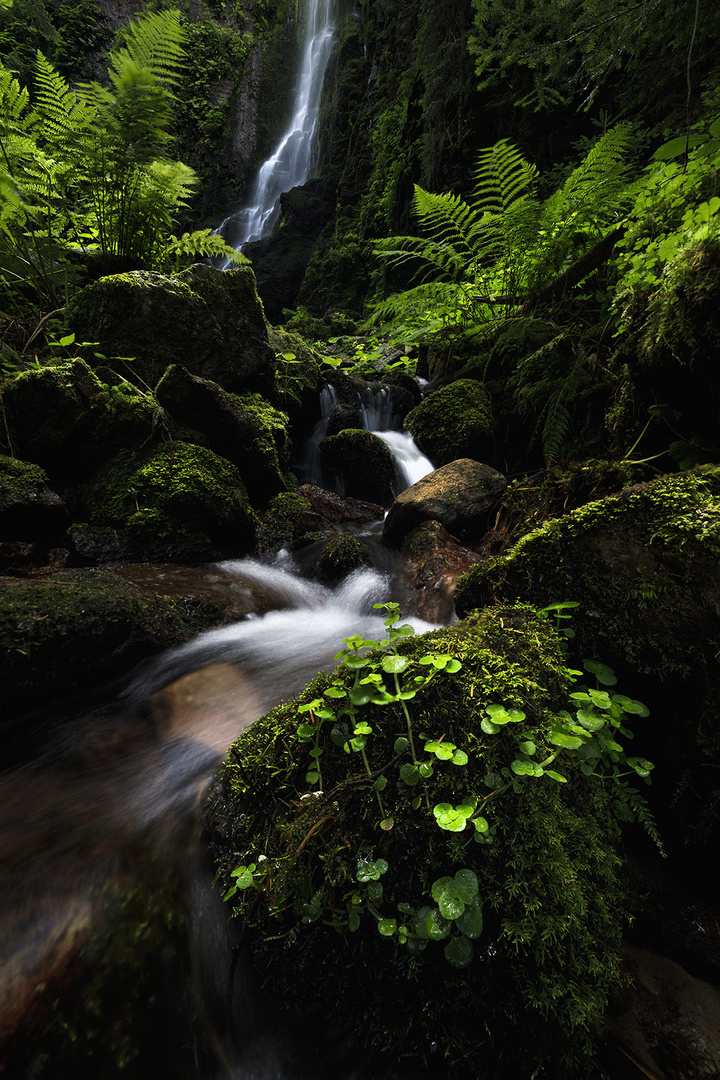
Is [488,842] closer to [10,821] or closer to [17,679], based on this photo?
[10,821]

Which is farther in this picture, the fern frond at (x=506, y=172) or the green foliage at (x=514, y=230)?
the fern frond at (x=506, y=172)

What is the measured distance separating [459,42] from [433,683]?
12676mm

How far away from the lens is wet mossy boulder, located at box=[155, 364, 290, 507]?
4707 mm

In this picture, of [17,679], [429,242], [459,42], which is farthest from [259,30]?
[17,679]

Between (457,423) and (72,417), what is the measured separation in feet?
14.4

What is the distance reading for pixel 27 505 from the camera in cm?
361

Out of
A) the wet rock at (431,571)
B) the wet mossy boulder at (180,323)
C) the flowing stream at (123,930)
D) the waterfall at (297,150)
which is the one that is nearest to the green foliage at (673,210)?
the wet rock at (431,571)

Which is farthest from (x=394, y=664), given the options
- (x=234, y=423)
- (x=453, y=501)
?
(x=234, y=423)

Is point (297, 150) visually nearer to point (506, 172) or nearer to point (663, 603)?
point (506, 172)

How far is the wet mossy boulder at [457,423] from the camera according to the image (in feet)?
17.2

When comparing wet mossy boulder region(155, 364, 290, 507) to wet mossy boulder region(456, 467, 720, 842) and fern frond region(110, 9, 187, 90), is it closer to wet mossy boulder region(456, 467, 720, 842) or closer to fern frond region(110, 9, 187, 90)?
fern frond region(110, 9, 187, 90)

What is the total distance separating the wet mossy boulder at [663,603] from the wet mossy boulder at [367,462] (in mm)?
4409

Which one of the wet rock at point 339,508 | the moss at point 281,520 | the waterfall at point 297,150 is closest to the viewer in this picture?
the moss at point 281,520

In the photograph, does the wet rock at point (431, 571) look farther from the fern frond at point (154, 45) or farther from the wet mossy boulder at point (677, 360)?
the fern frond at point (154, 45)
